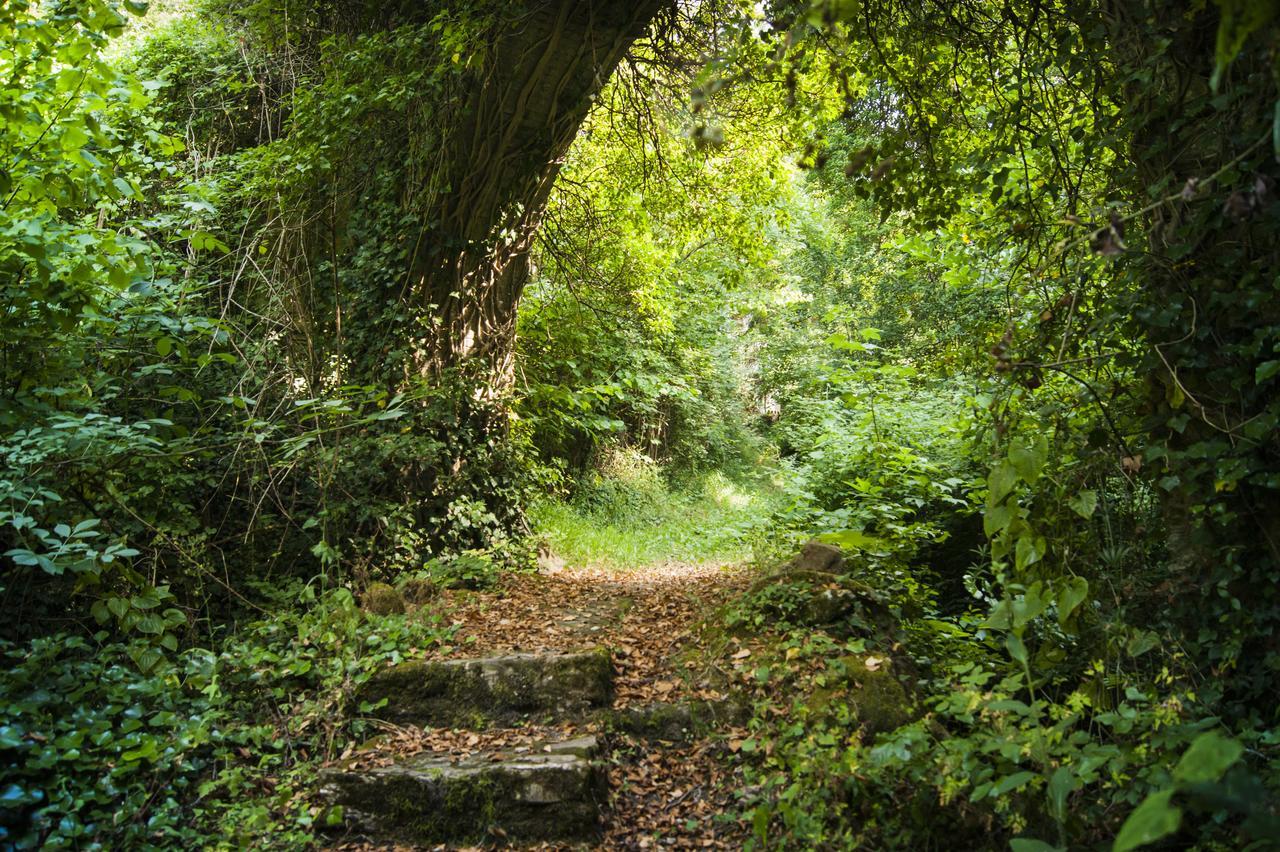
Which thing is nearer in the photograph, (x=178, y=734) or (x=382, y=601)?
(x=178, y=734)

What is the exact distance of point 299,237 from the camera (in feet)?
20.5

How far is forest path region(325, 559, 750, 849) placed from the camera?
3.34m

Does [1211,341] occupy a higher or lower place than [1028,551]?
higher

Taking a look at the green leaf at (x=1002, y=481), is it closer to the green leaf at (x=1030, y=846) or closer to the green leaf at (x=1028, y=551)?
the green leaf at (x=1028, y=551)

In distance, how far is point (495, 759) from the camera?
3551 mm

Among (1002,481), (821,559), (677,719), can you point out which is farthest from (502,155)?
(1002,481)

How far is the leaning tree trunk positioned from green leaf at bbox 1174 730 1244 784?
5423mm

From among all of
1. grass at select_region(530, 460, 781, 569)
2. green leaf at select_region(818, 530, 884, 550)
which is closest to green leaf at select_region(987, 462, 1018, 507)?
green leaf at select_region(818, 530, 884, 550)

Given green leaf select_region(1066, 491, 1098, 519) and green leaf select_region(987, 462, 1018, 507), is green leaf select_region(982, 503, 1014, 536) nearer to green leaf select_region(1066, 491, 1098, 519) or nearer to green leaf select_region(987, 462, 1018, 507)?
green leaf select_region(987, 462, 1018, 507)

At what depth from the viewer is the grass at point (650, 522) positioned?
772 centimetres

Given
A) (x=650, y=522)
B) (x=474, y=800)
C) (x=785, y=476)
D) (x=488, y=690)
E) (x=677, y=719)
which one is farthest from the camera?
(x=650, y=522)

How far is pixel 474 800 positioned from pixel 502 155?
15.0 ft

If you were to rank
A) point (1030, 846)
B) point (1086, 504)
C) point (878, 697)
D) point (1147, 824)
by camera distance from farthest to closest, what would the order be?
point (878, 697) → point (1086, 504) → point (1030, 846) → point (1147, 824)

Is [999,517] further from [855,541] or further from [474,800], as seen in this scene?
[855,541]
